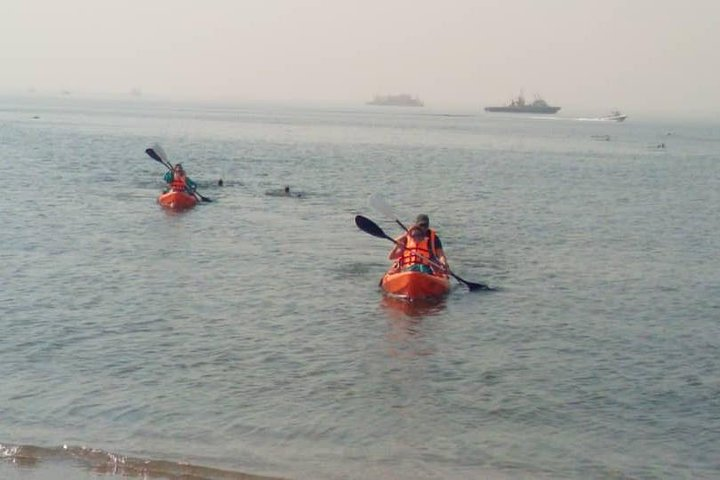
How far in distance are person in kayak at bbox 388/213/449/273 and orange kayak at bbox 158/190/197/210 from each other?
15.6 meters

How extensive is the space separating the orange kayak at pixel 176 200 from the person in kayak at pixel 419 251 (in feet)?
51.1

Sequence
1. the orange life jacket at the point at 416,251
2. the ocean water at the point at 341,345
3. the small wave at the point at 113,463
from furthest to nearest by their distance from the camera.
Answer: the orange life jacket at the point at 416,251
the ocean water at the point at 341,345
the small wave at the point at 113,463

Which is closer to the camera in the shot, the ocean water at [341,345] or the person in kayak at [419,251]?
the ocean water at [341,345]

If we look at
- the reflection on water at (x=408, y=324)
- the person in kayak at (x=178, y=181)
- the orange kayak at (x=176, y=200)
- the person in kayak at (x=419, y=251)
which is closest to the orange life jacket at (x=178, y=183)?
the person in kayak at (x=178, y=181)

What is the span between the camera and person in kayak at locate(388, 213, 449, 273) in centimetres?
2211

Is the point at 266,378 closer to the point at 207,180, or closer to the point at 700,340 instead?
the point at 700,340

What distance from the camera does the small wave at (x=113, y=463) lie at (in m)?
11.0

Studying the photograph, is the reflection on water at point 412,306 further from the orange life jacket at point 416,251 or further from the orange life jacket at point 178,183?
the orange life jacket at point 178,183

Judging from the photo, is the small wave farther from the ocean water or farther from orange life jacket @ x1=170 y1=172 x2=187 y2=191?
orange life jacket @ x1=170 y1=172 x2=187 y2=191

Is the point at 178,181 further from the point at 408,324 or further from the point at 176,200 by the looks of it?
the point at 408,324

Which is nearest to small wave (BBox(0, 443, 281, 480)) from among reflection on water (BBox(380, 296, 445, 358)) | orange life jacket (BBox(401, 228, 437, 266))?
reflection on water (BBox(380, 296, 445, 358))

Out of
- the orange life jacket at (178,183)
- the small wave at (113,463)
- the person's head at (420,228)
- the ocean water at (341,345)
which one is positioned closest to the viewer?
the small wave at (113,463)

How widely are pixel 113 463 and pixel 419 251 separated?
11962 mm

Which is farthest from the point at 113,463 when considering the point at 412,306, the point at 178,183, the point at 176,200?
the point at 178,183
